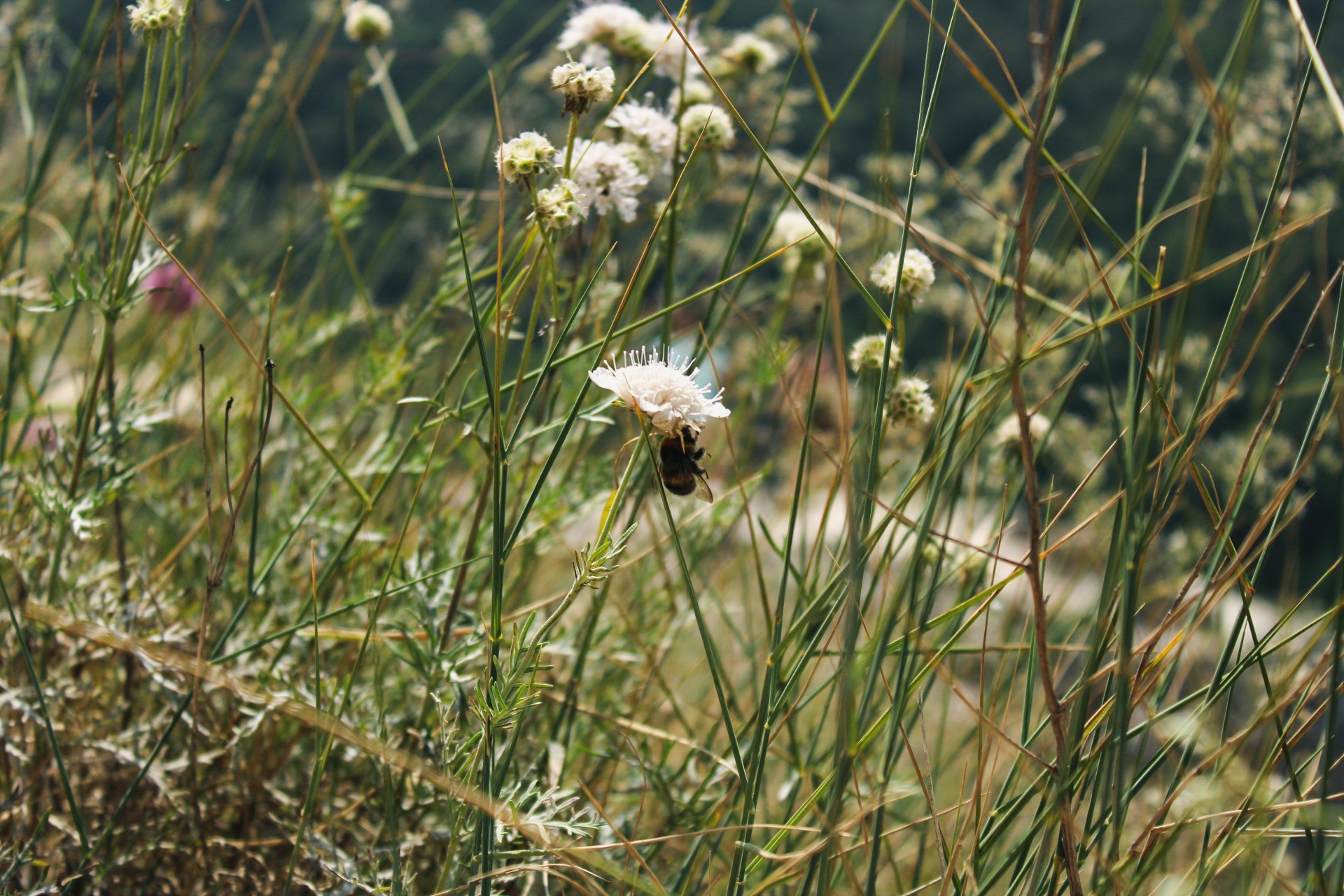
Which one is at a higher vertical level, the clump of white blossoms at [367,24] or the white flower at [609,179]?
the clump of white blossoms at [367,24]

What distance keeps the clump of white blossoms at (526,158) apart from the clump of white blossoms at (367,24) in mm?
501

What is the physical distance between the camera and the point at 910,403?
2.38ft

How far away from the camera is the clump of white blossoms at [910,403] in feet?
2.37

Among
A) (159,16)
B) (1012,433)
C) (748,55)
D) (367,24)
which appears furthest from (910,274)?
(367,24)

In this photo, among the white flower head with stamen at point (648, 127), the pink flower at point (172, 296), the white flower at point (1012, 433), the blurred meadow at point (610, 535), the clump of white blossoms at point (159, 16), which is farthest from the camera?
the pink flower at point (172, 296)

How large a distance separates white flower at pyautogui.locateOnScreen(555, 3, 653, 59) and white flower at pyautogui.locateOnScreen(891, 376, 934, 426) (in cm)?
38

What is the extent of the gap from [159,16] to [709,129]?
0.42 m

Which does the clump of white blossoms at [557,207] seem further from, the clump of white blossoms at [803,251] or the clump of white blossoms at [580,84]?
the clump of white blossoms at [803,251]

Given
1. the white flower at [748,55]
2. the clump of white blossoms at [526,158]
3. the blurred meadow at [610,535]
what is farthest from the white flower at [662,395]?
the white flower at [748,55]

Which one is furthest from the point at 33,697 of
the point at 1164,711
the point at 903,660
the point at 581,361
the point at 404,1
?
the point at 404,1

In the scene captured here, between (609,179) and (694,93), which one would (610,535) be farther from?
(694,93)

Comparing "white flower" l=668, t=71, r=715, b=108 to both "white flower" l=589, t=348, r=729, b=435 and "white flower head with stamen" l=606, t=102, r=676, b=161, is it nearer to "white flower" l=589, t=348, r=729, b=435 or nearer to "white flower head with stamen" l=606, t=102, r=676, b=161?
"white flower head with stamen" l=606, t=102, r=676, b=161

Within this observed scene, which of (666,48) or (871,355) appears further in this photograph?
(666,48)

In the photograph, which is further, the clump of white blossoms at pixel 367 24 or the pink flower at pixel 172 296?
the pink flower at pixel 172 296
